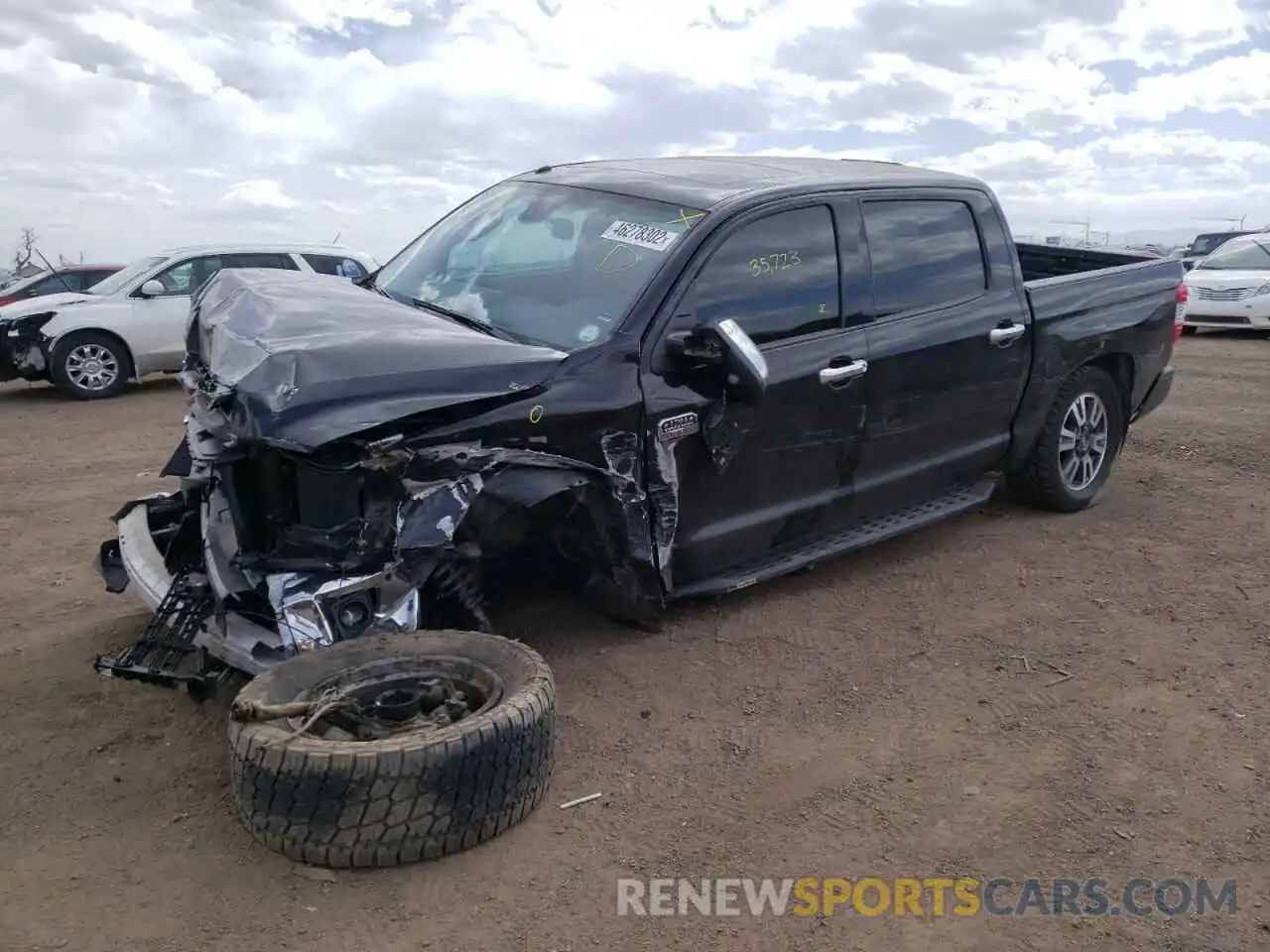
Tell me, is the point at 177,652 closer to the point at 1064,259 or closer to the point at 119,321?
the point at 1064,259

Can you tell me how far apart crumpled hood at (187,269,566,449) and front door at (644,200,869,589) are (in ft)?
1.90

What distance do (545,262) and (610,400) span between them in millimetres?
889

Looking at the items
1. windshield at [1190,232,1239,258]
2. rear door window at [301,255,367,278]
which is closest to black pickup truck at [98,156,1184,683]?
rear door window at [301,255,367,278]

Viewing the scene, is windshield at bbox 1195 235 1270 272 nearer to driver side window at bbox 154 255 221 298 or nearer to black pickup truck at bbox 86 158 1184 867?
black pickup truck at bbox 86 158 1184 867

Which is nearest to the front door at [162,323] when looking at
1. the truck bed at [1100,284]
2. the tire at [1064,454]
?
the truck bed at [1100,284]

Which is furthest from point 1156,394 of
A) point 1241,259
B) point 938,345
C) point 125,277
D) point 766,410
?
point 1241,259

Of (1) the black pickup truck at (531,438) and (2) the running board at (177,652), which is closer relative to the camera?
(1) the black pickup truck at (531,438)

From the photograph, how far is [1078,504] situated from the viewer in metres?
6.10

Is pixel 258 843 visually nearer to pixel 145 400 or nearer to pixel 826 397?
pixel 826 397

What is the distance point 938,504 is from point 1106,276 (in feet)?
5.63

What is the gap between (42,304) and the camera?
11266 mm

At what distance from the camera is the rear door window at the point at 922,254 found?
482 centimetres

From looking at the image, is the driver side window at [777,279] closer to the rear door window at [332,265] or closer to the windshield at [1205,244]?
the rear door window at [332,265]

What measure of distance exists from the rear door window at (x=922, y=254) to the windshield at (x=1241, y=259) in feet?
39.2
